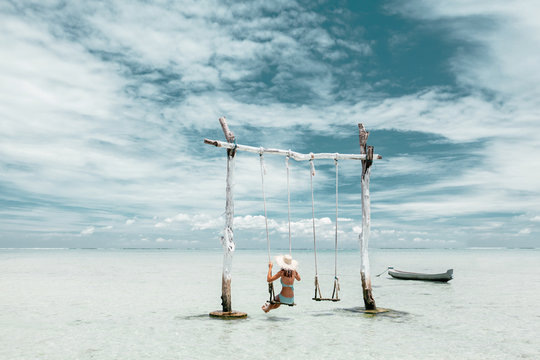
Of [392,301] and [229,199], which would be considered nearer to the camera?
[229,199]

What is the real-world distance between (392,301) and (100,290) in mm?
17882

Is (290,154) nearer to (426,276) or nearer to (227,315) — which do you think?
(227,315)

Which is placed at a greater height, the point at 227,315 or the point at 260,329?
the point at 227,315

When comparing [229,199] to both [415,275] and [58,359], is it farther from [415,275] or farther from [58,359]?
[415,275]

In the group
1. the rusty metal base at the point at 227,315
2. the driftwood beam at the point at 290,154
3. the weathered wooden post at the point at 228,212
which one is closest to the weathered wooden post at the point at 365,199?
the driftwood beam at the point at 290,154

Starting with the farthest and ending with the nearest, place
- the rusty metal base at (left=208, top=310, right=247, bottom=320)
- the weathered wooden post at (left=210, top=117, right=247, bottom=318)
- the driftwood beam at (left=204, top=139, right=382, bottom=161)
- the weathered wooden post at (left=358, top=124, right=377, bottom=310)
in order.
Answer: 1. the weathered wooden post at (left=358, top=124, right=377, bottom=310)
2. the rusty metal base at (left=208, top=310, right=247, bottom=320)
3. the weathered wooden post at (left=210, top=117, right=247, bottom=318)
4. the driftwood beam at (left=204, top=139, right=382, bottom=161)

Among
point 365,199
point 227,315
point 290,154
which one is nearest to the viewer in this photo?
point 290,154

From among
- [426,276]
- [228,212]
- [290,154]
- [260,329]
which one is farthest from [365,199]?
[426,276]

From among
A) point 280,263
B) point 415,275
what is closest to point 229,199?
point 280,263

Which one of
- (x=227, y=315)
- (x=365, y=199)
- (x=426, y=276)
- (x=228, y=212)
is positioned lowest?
(x=426, y=276)

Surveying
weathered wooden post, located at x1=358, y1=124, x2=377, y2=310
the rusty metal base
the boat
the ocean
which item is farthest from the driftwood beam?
the boat

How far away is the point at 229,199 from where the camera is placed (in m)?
12.8

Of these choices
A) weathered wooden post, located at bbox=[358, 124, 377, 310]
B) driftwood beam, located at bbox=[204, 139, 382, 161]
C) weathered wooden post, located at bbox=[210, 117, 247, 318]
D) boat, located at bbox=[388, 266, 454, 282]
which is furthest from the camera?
boat, located at bbox=[388, 266, 454, 282]

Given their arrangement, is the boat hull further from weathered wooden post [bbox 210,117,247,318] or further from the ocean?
weathered wooden post [bbox 210,117,247,318]
